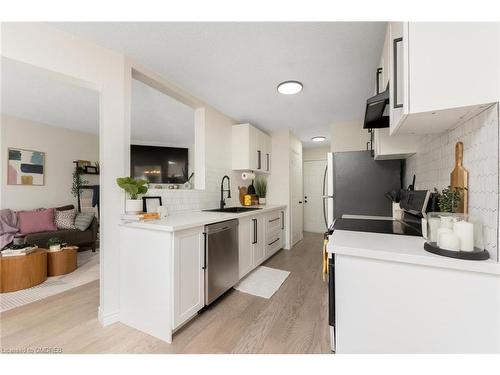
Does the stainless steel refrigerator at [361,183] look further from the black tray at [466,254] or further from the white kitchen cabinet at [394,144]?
the black tray at [466,254]

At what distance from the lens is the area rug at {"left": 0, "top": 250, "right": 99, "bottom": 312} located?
2078 millimetres

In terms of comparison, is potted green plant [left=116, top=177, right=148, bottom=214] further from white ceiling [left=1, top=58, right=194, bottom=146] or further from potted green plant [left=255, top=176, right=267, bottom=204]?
potted green plant [left=255, top=176, right=267, bottom=204]

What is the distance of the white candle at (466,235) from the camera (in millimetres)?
819

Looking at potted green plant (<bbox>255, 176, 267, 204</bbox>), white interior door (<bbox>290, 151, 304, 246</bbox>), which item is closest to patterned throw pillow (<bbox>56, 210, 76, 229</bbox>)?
potted green plant (<bbox>255, 176, 267, 204</bbox>)

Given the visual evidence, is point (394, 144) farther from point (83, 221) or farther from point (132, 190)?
point (83, 221)

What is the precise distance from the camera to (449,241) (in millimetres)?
839

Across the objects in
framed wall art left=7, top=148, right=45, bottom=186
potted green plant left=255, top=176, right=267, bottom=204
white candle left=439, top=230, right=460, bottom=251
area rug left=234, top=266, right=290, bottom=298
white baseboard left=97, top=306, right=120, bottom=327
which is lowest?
area rug left=234, top=266, right=290, bottom=298

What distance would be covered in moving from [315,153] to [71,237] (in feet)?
18.2

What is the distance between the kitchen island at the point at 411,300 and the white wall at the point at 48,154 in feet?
16.2

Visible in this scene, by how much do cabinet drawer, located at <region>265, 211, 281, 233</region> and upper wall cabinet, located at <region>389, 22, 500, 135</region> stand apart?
8.29ft

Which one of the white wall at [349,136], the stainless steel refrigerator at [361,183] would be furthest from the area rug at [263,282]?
the white wall at [349,136]

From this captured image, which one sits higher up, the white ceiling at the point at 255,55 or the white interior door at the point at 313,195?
the white ceiling at the point at 255,55

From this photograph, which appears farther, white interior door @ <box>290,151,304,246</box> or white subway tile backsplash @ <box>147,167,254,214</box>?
white interior door @ <box>290,151,304,246</box>

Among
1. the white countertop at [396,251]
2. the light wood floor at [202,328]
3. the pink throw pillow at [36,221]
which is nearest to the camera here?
the white countertop at [396,251]
